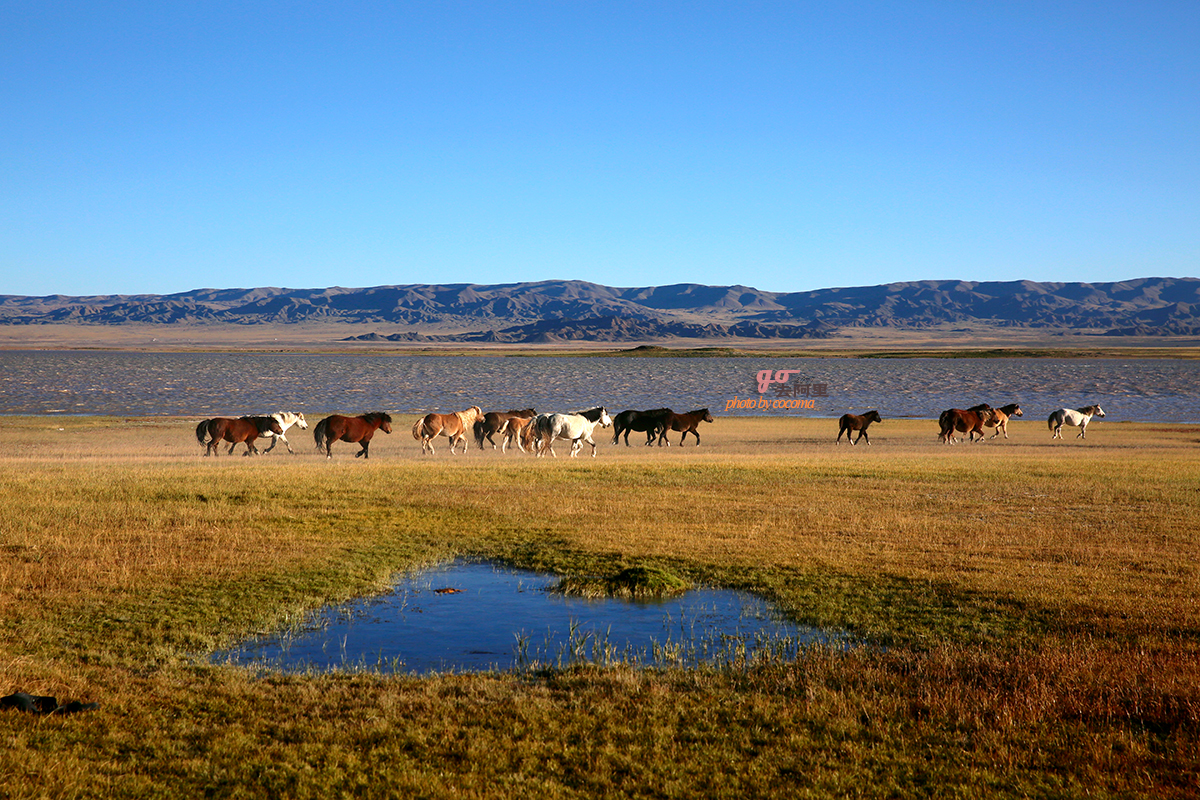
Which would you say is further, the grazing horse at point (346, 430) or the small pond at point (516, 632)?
the grazing horse at point (346, 430)

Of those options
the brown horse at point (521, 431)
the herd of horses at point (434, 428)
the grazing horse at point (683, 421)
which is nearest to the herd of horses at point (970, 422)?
the grazing horse at point (683, 421)

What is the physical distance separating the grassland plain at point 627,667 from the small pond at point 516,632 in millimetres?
483

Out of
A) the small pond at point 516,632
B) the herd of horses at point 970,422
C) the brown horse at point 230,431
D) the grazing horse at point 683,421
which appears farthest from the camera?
the herd of horses at point 970,422

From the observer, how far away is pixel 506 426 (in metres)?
34.8

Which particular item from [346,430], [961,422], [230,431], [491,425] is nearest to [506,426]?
[491,425]

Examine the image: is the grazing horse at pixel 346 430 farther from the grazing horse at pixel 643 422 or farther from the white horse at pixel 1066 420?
the white horse at pixel 1066 420

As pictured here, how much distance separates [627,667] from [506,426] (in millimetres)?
25859

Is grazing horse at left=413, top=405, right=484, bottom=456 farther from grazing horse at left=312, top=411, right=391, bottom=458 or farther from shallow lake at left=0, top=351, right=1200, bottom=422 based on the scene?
shallow lake at left=0, top=351, right=1200, bottom=422

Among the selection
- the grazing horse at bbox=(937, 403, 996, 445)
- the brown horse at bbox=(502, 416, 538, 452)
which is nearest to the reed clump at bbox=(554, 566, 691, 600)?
the brown horse at bbox=(502, 416, 538, 452)

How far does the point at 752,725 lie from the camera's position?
7.70 metres

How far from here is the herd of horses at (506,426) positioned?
3077 centimetres

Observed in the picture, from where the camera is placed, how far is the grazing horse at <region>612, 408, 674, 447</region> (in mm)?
38500

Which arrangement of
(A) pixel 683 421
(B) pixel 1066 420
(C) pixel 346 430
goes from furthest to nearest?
(B) pixel 1066 420, (A) pixel 683 421, (C) pixel 346 430

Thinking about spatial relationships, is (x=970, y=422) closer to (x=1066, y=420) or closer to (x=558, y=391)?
(x=1066, y=420)
